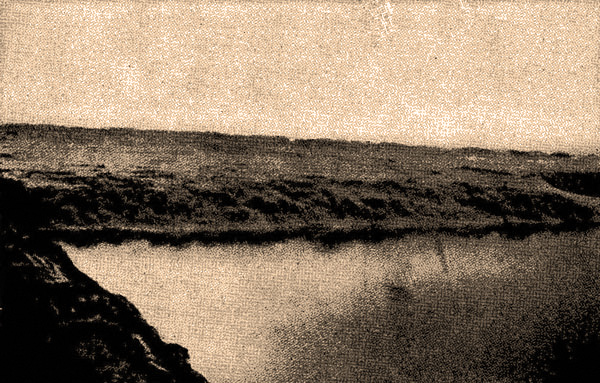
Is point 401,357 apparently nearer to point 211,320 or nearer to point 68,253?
point 211,320

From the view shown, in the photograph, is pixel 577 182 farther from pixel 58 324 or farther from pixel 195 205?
pixel 58 324

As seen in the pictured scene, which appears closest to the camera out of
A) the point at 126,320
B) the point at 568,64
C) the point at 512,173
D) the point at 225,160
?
the point at 126,320

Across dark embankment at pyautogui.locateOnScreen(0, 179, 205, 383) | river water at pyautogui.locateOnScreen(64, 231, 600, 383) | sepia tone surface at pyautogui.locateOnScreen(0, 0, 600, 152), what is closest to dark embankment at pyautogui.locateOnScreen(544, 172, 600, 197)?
sepia tone surface at pyautogui.locateOnScreen(0, 0, 600, 152)

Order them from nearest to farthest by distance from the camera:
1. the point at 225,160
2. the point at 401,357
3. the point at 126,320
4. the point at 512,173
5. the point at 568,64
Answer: the point at 126,320 → the point at 401,357 → the point at 225,160 → the point at 512,173 → the point at 568,64

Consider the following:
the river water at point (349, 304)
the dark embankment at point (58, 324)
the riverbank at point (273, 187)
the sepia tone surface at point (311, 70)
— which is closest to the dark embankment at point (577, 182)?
the riverbank at point (273, 187)

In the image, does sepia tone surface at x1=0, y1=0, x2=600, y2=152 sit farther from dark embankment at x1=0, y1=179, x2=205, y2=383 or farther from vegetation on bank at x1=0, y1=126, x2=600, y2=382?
dark embankment at x1=0, y1=179, x2=205, y2=383

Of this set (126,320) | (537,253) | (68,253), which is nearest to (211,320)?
(126,320)

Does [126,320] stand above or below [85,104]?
below

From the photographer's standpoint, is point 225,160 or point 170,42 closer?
point 225,160

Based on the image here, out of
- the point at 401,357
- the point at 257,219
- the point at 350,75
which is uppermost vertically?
the point at 350,75
